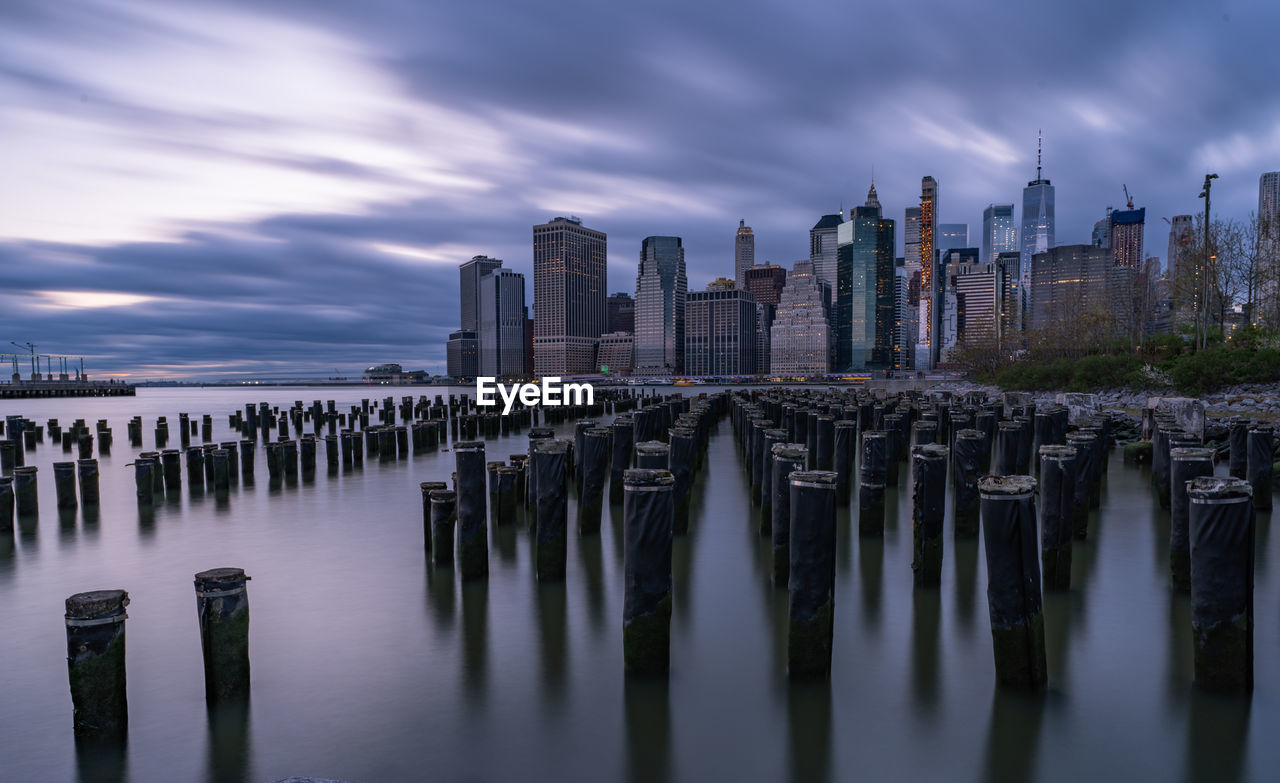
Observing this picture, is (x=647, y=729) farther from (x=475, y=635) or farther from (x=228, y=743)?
(x=228, y=743)

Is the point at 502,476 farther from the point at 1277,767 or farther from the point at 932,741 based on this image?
the point at 1277,767

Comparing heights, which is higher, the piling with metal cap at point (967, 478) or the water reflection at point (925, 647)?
the piling with metal cap at point (967, 478)

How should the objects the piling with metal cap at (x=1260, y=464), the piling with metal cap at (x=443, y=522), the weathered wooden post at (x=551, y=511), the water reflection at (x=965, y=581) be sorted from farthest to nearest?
the piling with metal cap at (x=1260, y=464) < the piling with metal cap at (x=443, y=522) < the weathered wooden post at (x=551, y=511) < the water reflection at (x=965, y=581)

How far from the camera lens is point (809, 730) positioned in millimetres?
6102

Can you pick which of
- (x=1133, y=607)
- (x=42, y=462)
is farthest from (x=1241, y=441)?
(x=42, y=462)

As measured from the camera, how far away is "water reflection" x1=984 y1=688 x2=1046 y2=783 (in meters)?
5.46

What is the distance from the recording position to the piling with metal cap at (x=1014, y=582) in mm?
6133

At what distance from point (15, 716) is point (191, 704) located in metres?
1.57

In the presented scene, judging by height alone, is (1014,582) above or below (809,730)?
above

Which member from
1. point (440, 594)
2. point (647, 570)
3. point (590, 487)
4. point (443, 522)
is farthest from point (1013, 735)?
point (590, 487)

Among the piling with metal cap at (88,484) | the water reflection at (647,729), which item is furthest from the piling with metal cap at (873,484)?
the piling with metal cap at (88,484)

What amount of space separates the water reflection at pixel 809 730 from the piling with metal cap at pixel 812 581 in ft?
0.67

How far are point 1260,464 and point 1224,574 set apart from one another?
944 centimetres

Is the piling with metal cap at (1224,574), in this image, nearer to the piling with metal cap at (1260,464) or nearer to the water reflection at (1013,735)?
the water reflection at (1013,735)
